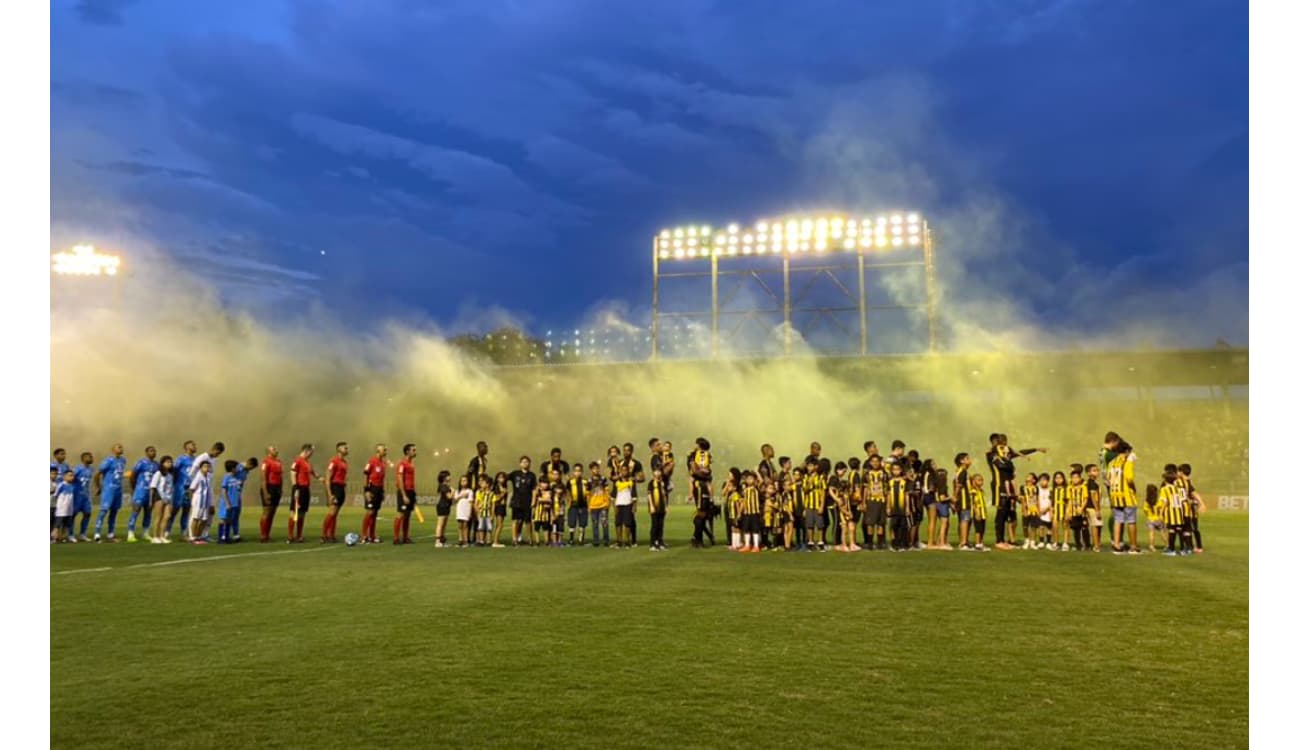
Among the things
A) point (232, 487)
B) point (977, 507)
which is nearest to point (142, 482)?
point (232, 487)

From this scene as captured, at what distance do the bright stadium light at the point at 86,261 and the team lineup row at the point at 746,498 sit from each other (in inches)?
973

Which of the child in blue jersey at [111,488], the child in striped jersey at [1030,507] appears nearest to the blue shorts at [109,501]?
the child in blue jersey at [111,488]

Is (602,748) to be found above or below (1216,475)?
above

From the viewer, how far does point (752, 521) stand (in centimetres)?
1304

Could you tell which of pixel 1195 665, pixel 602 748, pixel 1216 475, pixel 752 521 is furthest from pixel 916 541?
pixel 1216 475

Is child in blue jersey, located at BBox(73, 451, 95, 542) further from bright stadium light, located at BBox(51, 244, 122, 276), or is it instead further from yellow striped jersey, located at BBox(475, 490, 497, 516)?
bright stadium light, located at BBox(51, 244, 122, 276)

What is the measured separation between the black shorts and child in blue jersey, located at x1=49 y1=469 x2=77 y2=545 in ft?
43.4

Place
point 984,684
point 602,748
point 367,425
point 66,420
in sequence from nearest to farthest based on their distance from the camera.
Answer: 1. point 602,748
2. point 984,684
3. point 66,420
4. point 367,425

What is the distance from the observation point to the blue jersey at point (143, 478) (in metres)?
14.8

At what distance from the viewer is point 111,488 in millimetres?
15336

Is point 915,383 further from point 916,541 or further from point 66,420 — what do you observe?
point 66,420

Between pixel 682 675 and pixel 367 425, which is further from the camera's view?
pixel 367 425

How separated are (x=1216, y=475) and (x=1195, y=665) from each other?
40893mm

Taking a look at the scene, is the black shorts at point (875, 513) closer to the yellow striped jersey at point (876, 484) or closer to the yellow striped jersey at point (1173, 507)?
the yellow striped jersey at point (876, 484)
